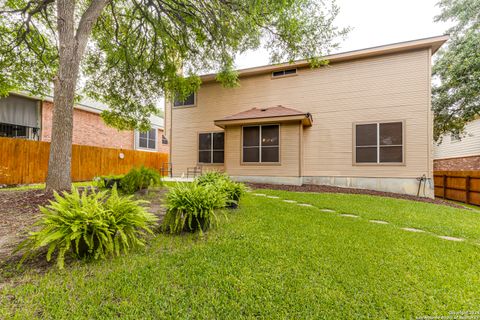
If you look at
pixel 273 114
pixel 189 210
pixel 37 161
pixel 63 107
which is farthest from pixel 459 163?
pixel 37 161

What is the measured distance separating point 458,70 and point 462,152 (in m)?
6.80

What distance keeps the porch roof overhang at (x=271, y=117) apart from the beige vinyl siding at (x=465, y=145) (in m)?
11.4

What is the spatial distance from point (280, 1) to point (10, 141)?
10047 millimetres

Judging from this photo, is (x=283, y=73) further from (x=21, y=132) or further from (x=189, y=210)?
(x=21, y=132)

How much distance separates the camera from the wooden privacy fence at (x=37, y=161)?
7172 millimetres

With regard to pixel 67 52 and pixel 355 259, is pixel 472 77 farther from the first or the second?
pixel 67 52

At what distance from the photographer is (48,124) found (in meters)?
10.2

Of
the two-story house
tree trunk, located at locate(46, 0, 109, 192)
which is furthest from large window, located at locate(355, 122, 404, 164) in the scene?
tree trunk, located at locate(46, 0, 109, 192)

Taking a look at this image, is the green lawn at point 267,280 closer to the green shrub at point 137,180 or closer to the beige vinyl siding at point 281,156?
the green shrub at point 137,180

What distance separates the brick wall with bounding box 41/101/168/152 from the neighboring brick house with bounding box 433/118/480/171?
20460 mm

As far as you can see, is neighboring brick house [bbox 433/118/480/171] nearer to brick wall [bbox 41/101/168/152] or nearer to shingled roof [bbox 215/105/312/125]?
shingled roof [bbox 215/105/312/125]

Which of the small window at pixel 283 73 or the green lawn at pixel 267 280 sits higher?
the small window at pixel 283 73

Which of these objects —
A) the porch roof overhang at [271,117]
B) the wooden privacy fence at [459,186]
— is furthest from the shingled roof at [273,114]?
the wooden privacy fence at [459,186]

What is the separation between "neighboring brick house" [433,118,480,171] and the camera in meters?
12.1
